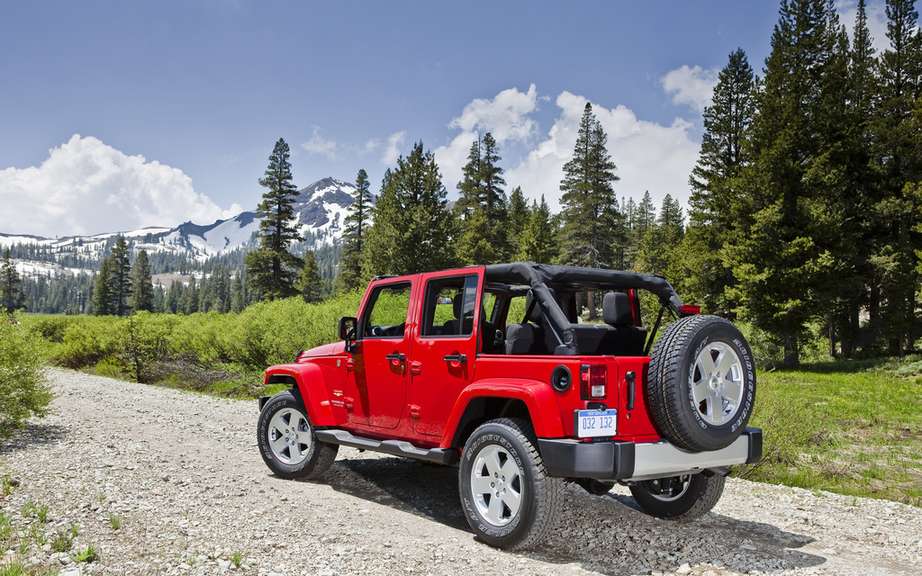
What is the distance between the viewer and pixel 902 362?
2492 centimetres

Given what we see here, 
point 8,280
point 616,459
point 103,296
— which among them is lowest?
point 616,459

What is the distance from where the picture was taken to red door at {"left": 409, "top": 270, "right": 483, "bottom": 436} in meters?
5.46

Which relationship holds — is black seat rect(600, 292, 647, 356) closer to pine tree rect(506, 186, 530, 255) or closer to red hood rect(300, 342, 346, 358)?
red hood rect(300, 342, 346, 358)

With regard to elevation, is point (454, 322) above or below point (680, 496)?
above

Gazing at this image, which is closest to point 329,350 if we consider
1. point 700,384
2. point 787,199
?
point 700,384

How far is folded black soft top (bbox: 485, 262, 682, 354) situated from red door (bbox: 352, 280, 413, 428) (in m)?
1.13

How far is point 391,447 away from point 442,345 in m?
1.08

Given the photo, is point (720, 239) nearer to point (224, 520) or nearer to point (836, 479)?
point (836, 479)

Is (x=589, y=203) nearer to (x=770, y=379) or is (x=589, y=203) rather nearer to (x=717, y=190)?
(x=717, y=190)

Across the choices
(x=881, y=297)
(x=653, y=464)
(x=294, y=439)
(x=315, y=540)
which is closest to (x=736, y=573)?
(x=653, y=464)

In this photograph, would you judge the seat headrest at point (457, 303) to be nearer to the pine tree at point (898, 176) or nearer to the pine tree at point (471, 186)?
the pine tree at point (898, 176)

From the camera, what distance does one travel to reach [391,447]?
19.4 ft

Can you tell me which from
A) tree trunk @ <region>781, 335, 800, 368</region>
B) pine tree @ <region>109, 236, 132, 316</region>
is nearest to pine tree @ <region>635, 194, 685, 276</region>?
tree trunk @ <region>781, 335, 800, 368</region>

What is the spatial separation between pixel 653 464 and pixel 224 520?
343 cm
